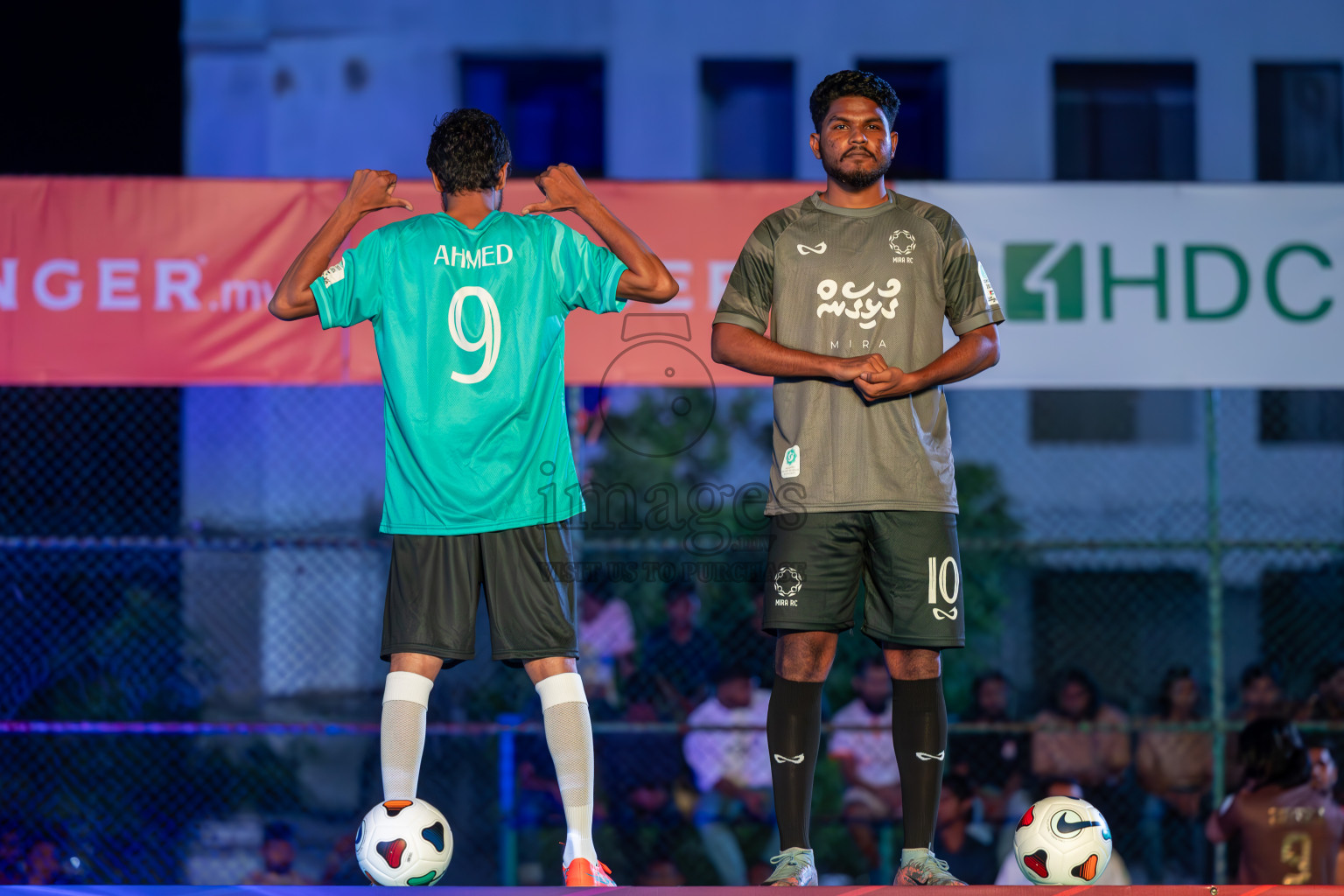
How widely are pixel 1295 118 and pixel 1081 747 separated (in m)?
5.77

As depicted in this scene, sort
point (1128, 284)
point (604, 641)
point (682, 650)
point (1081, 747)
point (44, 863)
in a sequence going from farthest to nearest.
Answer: point (682, 650)
point (604, 641)
point (1081, 747)
point (44, 863)
point (1128, 284)

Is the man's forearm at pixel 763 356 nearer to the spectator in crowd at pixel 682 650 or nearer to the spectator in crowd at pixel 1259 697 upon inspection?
the spectator in crowd at pixel 682 650

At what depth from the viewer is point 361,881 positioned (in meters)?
5.71

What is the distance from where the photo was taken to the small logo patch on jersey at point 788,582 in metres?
2.88

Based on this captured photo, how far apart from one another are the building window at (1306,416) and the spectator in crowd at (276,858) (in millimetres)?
7332

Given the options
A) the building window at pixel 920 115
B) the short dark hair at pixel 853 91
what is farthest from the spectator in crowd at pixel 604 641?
the building window at pixel 920 115

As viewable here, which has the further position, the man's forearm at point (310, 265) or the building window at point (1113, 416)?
the building window at point (1113, 416)

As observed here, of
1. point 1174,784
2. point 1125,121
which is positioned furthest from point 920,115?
point 1174,784

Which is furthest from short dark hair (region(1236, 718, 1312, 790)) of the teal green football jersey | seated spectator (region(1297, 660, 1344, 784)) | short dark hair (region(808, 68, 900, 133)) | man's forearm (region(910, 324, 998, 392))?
the teal green football jersey

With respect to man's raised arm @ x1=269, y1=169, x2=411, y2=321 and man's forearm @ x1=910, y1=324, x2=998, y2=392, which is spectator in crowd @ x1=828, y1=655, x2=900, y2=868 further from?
man's raised arm @ x1=269, y1=169, x2=411, y2=321

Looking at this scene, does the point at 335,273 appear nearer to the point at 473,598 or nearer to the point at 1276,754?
the point at 473,598

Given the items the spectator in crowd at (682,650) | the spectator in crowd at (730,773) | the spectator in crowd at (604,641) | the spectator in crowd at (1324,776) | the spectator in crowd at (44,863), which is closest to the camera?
the spectator in crowd at (1324,776)

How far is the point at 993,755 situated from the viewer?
6.57 metres

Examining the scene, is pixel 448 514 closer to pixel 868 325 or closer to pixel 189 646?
pixel 868 325
